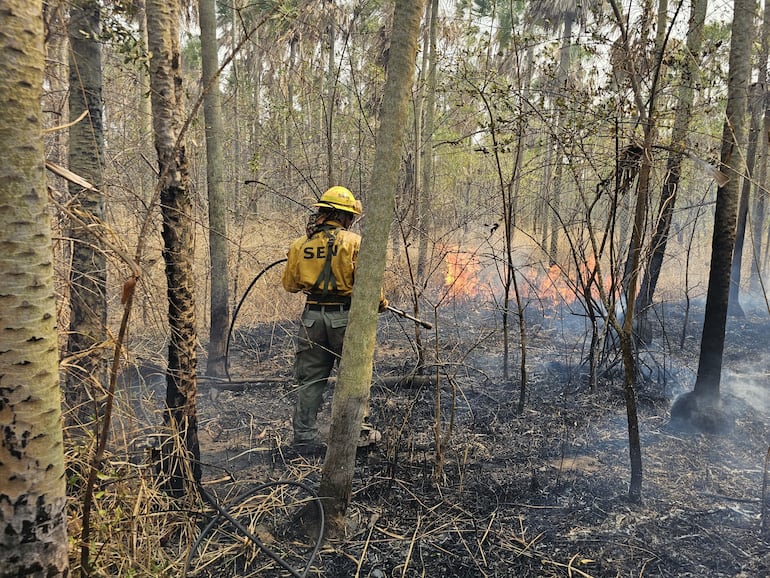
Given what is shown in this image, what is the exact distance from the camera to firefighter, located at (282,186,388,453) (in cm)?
432

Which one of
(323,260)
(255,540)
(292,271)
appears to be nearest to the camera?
(255,540)

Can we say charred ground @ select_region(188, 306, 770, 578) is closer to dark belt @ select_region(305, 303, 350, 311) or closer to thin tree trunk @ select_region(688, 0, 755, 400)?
dark belt @ select_region(305, 303, 350, 311)

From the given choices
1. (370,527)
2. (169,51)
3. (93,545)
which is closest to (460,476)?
(370,527)

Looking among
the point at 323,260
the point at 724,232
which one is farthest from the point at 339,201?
the point at 724,232

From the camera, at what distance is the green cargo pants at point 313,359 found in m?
4.40

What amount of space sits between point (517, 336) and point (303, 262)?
203 inches

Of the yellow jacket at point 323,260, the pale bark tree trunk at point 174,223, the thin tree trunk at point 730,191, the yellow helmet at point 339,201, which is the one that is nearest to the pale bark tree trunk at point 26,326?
the pale bark tree trunk at point 174,223

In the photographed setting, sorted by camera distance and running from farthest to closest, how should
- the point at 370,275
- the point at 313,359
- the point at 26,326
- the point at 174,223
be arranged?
1. the point at 313,359
2. the point at 174,223
3. the point at 370,275
4. the point at 26,326

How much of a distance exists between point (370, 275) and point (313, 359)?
2.16 m

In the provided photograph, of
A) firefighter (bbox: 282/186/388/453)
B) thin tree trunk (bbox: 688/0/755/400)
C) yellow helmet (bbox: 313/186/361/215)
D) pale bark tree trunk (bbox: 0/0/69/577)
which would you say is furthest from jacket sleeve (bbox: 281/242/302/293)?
thin tree trunk (bbox: 688/0/755/400)

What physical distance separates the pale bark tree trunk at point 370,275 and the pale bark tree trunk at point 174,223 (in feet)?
2.75

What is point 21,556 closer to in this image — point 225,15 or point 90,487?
point 90,487

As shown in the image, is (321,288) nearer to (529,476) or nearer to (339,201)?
(339,201)

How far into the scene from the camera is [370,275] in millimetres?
2672
